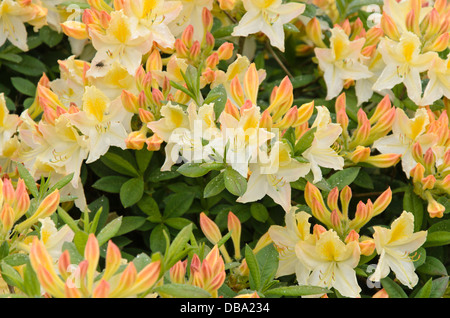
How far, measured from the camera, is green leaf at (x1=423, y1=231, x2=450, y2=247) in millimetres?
1493

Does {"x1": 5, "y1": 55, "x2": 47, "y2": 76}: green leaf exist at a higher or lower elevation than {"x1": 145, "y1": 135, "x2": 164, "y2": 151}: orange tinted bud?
lower

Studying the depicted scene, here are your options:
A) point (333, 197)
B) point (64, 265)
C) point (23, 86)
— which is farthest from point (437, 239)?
point (23, 86)

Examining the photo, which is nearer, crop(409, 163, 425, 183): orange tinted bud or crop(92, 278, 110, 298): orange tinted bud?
crop(92, 278, 110, 298): orange tinted bud

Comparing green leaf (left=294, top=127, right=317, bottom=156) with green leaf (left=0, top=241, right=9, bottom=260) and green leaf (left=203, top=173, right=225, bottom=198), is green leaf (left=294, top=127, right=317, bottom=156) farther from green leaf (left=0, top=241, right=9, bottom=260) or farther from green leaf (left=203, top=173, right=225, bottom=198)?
green leaf (left=0, top=241, right=9, bottom=260)

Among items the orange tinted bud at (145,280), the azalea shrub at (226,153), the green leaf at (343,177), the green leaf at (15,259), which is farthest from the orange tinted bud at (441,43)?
the green leaf at (15,259)

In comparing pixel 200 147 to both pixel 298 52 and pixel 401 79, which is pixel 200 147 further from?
pixel 298 52

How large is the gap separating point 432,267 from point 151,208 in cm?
69

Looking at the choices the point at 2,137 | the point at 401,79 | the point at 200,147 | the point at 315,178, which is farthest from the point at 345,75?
the point at 2,137

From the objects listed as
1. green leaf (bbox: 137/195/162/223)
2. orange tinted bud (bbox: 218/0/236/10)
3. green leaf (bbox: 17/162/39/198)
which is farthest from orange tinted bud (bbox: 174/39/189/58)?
green leaf (bbox: 17/162/39/198)

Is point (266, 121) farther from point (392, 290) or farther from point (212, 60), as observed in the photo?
point (392, 290)

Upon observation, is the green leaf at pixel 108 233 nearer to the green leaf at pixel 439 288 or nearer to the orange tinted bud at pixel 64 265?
the orange tinted bud at pixel 64 265

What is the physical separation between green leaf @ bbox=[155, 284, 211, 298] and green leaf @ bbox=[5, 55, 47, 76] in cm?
102

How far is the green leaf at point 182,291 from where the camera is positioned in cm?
108

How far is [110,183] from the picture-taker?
1579 mm
